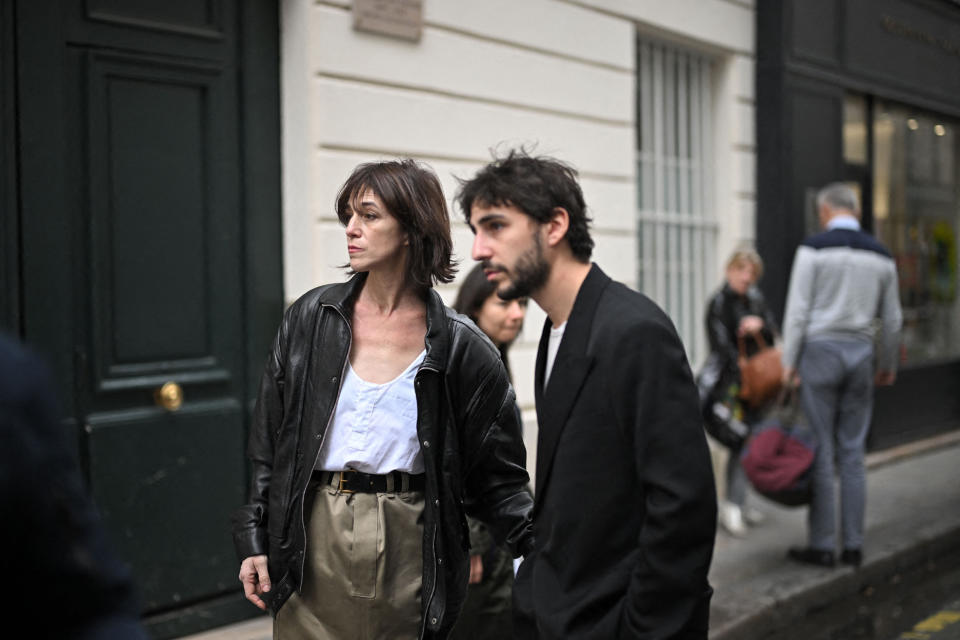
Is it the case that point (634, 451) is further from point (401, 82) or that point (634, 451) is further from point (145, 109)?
point (401, 82)

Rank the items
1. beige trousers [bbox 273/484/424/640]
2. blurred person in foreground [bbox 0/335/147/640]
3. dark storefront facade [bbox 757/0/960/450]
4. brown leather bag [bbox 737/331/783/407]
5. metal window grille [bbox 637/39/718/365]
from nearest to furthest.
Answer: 1. blurred person in foreground [bbox 0/335/147/640]
2. beige trousers [bbox 273/484/424/640]
3. brown leather bag [bbox 737/331/783/407]
4. metal window grille [bbox 637/39/718/365]
5. dark storefront facade [bbox 757/0/960/450]

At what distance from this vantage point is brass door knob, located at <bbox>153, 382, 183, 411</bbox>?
4.41 meters

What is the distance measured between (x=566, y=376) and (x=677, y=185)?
245 inches

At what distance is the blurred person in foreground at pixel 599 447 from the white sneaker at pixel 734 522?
4.77 m

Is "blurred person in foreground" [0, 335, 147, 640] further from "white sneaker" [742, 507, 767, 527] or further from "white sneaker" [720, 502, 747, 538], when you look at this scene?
"white sneaker" [742, 507, 767, 527]

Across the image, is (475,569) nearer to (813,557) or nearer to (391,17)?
(391,17)

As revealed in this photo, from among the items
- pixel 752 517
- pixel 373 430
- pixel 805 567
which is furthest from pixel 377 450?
pixel 752 517

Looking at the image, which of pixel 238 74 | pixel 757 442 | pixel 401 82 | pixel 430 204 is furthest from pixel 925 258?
pixel 430 204

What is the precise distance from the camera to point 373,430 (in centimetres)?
263

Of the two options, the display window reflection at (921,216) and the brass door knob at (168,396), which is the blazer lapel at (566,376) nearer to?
the brass door knob at (168,396)

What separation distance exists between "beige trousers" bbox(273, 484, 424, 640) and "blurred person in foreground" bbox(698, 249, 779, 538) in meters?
4.30

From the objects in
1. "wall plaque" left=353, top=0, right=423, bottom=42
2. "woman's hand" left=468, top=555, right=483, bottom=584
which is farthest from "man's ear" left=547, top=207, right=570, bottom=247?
"wall plaque" left=353, top=0, right=423, bottom=42

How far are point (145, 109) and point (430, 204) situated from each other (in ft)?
7.05

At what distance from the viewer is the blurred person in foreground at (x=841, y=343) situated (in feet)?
19.4
